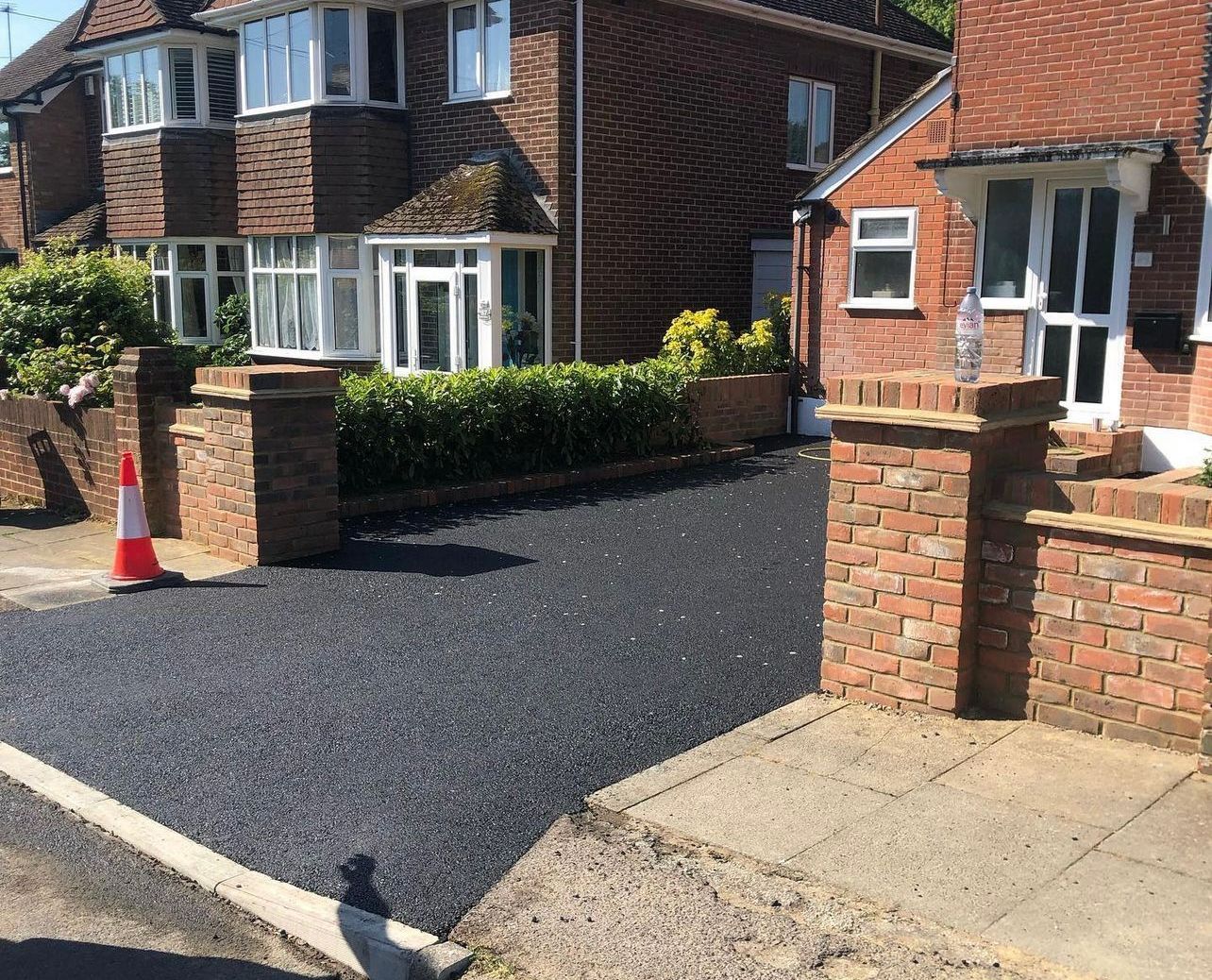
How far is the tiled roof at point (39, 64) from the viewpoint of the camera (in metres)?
27.1

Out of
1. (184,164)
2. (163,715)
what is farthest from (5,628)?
(184,164)

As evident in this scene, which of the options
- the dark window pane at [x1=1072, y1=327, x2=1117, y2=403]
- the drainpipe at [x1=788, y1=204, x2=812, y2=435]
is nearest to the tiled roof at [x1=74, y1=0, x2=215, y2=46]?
the drainpipe at [x1=788, y1=204, x2=812, y2=435]

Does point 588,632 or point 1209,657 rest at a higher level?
point 1209,657

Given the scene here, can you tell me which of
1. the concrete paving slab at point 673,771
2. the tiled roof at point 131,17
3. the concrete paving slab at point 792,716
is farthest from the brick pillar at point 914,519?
the tiled roof at point 131,17

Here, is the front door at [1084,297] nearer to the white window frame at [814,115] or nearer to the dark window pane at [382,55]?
the white window frame at [814,115]

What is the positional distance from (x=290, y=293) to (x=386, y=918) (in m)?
17.7

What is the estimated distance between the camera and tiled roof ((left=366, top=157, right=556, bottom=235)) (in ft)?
53.9

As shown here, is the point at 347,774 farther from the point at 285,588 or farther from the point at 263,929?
the point at 285,588

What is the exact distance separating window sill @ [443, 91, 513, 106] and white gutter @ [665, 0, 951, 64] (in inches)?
110

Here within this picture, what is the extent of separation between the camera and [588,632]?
7.19m

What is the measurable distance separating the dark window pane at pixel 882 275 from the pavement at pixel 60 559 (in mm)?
→ 9138

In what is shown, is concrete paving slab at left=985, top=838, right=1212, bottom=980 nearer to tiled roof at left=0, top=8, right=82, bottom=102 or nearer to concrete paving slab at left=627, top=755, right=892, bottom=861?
concrete paving slab at left=627, top=755, right=892, bottom=861

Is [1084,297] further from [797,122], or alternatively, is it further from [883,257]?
[797,122]

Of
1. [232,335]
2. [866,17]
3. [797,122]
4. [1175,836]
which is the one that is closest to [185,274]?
[232,335]
